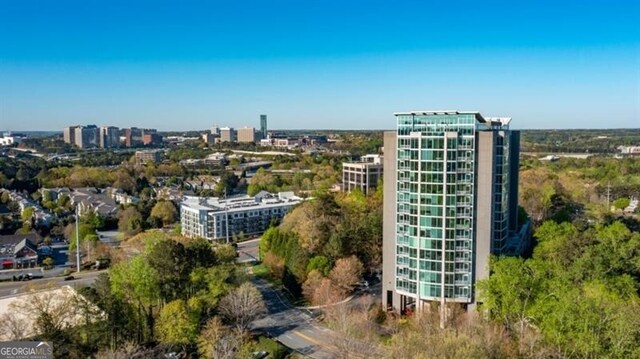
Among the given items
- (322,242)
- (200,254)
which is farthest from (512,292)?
(200,254)

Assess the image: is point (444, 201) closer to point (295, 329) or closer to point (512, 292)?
point (512, 292)

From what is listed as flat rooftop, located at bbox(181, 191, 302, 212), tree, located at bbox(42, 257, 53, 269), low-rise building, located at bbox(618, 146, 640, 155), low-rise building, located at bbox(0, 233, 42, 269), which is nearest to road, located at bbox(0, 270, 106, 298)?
tree, located at bbox(42, 257, 53, 269)

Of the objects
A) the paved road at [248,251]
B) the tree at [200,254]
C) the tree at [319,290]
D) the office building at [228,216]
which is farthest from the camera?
the office building at [228,216]

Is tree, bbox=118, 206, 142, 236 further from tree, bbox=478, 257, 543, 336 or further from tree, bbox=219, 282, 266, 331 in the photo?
tree, bbox=478, 257, 543, 336

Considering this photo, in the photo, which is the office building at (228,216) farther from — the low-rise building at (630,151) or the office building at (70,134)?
the office building at (70,134)

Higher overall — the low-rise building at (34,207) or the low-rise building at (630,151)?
the low-rise building at (630,151)

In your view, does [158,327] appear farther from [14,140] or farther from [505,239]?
[14,140]

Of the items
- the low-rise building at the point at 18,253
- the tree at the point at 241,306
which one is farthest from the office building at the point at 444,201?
the low-rise building at the point at 18,253
